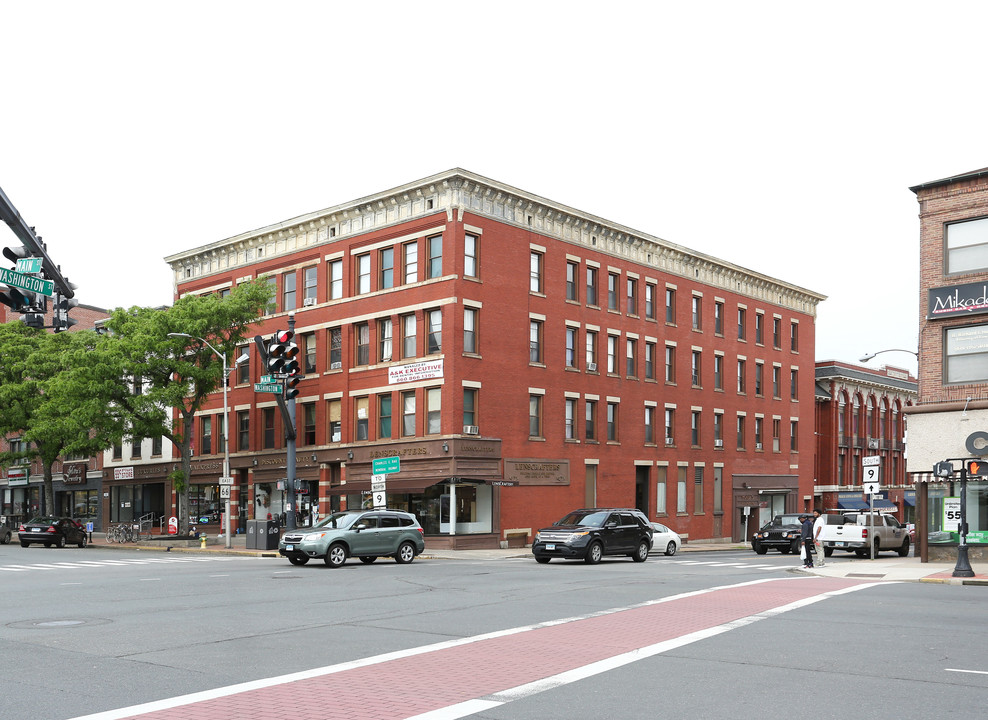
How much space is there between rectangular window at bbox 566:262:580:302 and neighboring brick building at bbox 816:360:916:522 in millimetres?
30155

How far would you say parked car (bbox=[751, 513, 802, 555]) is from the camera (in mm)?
37719

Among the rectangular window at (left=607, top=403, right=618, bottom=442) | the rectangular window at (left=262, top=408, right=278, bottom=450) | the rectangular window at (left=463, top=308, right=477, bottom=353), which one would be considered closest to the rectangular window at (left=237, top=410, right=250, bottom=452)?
the rectangular window at (left=262, top=408, right=278, bottom=450)

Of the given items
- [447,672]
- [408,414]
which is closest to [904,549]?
[408,414]

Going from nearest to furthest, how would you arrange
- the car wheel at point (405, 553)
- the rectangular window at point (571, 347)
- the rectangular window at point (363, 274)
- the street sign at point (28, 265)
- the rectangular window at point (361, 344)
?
the street sign at point (28, 265) → the car wheel at point (405, 553) → the rectangular window at point (361, 344) → the rectangular window at point (363, 274) → the rectangular window at point (571, 347)

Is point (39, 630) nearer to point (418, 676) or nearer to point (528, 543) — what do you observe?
point (418, 676)

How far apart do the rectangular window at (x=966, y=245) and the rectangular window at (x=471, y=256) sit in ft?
62.3

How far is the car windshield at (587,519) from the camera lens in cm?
2977

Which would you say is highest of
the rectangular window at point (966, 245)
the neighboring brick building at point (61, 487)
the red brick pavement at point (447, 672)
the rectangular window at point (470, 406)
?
the rectangular window at point (966, 245)

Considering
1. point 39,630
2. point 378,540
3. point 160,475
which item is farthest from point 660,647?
point 160,475

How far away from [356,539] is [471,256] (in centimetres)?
1792

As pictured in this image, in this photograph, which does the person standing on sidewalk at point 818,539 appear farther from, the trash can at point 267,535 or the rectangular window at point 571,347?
the rectangular window at point 571,347

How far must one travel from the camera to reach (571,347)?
47844mm

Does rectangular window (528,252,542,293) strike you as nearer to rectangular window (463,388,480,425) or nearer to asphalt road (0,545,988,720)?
rectangular window (463,388,480,425)

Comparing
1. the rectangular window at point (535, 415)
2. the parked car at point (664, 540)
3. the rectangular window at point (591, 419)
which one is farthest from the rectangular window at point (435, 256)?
the parked car at point (664, 540)
